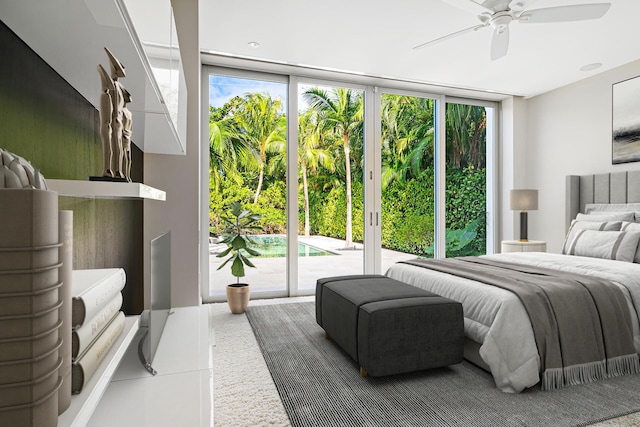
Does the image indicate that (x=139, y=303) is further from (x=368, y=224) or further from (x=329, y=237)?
(x=368, y=224)

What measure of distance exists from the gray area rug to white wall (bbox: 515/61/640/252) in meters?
A: 3.10

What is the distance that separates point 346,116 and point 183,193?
2.83m

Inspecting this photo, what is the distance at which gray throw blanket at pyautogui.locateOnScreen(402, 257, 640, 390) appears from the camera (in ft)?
7.22

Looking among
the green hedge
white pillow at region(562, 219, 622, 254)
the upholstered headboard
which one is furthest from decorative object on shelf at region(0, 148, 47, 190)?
the upholstered headboard

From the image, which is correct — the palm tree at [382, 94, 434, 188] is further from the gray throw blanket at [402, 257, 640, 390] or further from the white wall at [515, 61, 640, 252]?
the gray throw blanket at [402, 257, 640, 390]

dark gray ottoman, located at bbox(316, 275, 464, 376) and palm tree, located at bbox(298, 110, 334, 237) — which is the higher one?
palm tree, located at bbox(298, 110, 334, 237)

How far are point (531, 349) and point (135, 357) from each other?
6.70 feet

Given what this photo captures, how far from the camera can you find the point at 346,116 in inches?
195

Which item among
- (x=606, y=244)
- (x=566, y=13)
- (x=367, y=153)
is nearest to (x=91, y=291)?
(x=566, y=13)

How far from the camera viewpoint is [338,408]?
1.98m

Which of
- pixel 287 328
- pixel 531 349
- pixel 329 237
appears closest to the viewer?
pixel 531 349

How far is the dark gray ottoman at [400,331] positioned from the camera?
2.21m

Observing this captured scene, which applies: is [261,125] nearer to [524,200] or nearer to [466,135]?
[466,135]

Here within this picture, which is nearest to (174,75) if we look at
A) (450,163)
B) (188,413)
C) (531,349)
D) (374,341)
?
(188,413)
